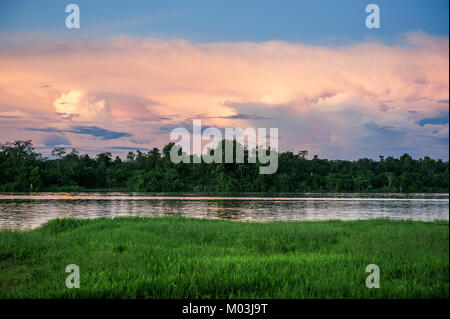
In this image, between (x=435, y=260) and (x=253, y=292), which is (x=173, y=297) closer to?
(x=253, y=292)

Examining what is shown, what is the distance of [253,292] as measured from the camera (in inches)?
282

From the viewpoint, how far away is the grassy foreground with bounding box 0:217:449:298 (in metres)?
7.05

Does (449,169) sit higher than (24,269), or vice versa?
(449,169)

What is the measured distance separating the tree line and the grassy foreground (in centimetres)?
8469

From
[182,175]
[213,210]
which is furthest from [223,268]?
[182,175]

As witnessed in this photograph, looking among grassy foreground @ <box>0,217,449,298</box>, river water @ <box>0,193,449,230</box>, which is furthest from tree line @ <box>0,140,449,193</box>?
grassy foreground @ <box>0,217,449,298</box>

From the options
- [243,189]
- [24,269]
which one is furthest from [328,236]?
[243,189]

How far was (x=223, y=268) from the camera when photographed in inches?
343

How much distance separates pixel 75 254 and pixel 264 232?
865 cm

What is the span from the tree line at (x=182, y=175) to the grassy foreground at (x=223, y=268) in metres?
84.7

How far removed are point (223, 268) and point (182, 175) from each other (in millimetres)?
103499

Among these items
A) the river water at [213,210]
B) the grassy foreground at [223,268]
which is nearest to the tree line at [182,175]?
the river water at [213,210]

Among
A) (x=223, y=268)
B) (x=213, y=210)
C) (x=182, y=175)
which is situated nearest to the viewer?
(x=223, y=268)

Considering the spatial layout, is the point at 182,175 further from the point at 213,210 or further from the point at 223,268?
the point at 223,268
